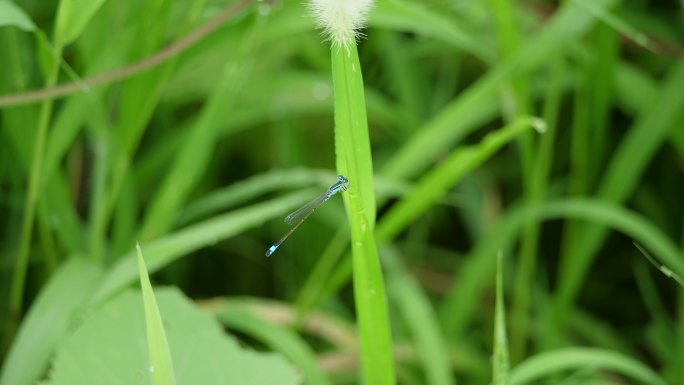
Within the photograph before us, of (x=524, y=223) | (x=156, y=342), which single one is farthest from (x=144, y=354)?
(x=524, y=223)

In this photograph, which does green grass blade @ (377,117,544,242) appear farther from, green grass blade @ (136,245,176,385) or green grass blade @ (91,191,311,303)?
green grass blade @ (136,245,176,385)

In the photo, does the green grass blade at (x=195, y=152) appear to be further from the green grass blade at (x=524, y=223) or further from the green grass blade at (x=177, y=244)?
the green grass blade at (x=524, y=223)

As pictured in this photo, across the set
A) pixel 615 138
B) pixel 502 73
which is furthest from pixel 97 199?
pixel 615 138

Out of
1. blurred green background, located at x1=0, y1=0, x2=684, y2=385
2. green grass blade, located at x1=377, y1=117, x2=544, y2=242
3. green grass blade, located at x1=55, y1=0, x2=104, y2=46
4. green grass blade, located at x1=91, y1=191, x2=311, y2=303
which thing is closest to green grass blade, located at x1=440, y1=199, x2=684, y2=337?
blurred green background, located at x1=0, y1=0, x2=684, y2=385

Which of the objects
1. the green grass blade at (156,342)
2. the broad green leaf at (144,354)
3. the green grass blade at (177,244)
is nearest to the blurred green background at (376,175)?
the green grass blade at (177,244)

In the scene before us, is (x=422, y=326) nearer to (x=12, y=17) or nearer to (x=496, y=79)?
(x=496, y=79)

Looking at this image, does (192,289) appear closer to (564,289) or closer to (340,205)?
(340,205)
